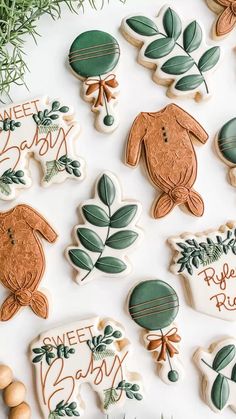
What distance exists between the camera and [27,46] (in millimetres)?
929

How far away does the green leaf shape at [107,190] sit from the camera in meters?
0.91

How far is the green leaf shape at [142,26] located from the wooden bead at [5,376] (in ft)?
1.79

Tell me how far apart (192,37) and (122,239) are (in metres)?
0.32

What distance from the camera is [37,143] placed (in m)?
0.92

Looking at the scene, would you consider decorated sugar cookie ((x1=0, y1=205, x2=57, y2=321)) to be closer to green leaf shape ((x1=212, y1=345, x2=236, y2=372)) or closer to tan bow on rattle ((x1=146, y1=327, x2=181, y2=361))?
tan bow on rattle ((x1=146, y1=327, x2=181, y2=361))

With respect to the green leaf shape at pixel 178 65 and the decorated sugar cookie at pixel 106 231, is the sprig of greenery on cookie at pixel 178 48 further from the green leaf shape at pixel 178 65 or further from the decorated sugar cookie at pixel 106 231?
the decorated sugar cookie at pixel 106 231

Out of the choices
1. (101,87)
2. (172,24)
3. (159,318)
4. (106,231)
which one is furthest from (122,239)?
(172,24)

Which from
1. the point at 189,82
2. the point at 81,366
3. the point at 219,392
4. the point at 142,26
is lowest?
the point at 219,392

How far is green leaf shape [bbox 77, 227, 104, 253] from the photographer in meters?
0.91

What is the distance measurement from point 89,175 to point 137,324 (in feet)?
0.78

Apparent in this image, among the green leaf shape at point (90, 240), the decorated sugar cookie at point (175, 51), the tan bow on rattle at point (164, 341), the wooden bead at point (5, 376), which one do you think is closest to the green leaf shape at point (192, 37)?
the decorated sugar cookie at point (175, 51)

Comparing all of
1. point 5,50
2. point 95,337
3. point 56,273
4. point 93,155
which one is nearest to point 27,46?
point 5,50

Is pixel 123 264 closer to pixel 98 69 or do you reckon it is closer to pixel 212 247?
pixel 212 247

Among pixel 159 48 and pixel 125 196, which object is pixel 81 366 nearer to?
pixel 125 196
